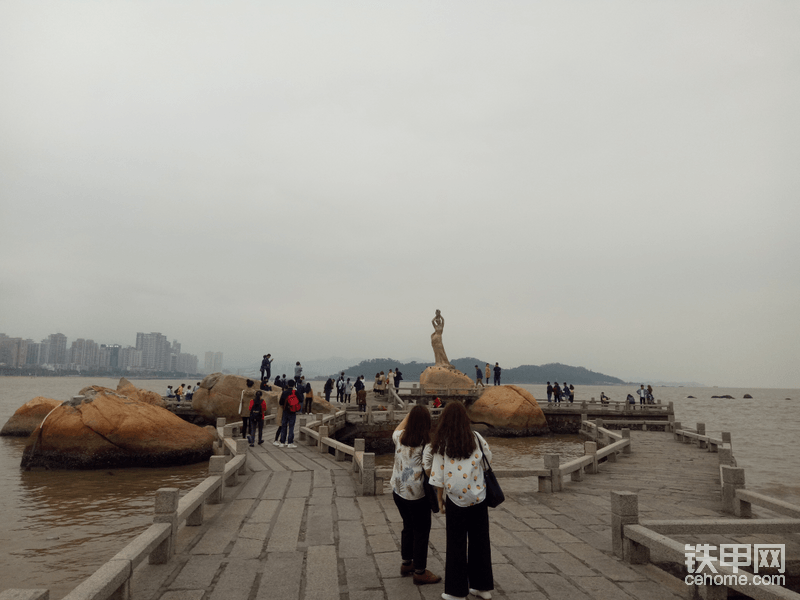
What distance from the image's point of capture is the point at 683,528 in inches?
240

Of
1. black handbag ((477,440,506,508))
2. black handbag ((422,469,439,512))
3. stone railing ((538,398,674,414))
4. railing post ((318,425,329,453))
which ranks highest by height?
black handbag ((477,440,506,508))

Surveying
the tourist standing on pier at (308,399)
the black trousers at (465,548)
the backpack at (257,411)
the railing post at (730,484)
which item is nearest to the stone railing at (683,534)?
the railing post at (730,484)

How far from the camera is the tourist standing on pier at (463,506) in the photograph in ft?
14.8

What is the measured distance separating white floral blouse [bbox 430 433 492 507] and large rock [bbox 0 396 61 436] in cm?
2943

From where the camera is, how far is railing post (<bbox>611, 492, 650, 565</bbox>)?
590 centimetres

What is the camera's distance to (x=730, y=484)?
9.09m

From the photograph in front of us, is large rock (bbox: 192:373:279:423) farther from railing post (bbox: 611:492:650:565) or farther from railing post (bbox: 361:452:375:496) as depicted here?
railing post (bbox: 611:492:650:565)

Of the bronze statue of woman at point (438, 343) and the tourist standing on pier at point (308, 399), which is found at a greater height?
the bronze statue of woman at point (438, 343)

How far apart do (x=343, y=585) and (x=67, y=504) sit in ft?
39.3

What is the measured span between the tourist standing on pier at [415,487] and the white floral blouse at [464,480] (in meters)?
0.44

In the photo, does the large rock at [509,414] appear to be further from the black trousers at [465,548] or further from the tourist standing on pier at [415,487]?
the black trousers at [465,548]

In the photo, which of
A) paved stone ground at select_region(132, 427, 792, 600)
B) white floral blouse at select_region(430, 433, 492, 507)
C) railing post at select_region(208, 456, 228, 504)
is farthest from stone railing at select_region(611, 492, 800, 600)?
railing post at select_region(208, 456, 228, 504)

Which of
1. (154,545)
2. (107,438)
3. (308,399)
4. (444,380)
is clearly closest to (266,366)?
(308,399)

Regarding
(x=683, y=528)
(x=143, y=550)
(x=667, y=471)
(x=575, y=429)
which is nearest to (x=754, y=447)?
(x=575, y=429)
